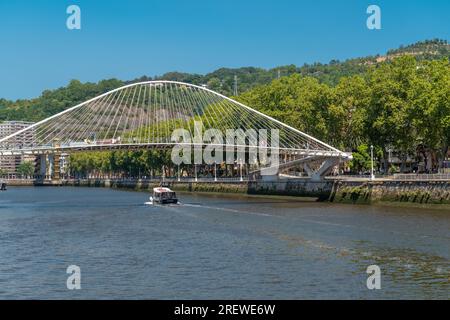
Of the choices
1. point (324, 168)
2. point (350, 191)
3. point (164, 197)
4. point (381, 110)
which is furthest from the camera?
point (324, 168)

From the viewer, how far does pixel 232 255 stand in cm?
4134

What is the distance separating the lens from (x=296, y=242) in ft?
150

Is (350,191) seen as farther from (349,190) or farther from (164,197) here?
(164,197)

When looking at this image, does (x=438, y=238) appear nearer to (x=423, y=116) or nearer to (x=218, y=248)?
(x=218, y=248)

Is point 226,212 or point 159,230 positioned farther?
point 226,212

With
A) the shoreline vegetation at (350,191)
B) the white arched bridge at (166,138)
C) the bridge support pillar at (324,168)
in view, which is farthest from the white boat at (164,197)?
the bridge support pillar at (324,168)

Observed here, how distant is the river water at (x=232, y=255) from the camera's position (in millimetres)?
32062

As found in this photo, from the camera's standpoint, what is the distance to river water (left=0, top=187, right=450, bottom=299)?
105ft

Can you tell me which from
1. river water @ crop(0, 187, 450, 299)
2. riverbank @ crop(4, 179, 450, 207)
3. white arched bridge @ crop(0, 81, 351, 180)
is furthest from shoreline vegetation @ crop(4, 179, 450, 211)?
river water @ crop(0, 187, 450, 299)

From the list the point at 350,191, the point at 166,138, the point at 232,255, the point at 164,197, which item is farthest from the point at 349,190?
the point at 232,255

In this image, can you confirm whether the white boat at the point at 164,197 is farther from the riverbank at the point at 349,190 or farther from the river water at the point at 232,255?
the river water at the point at 232,255

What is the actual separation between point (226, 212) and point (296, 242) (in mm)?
25516

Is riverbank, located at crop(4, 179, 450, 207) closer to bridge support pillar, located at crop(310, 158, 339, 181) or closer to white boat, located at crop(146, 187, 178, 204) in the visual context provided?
bridge support pillar, located at crop(310, 158, 339, 181)
